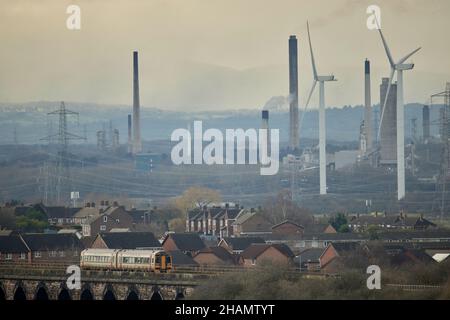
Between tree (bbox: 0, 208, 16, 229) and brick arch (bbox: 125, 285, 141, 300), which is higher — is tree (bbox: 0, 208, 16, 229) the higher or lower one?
the higher one

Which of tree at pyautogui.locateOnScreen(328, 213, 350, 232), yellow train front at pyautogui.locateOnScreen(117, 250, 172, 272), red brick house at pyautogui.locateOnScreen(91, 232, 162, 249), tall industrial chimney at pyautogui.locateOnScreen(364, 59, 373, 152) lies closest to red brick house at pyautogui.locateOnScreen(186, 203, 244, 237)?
tree at pyautogui.locateOnScreen(328, 213, 350, 232)

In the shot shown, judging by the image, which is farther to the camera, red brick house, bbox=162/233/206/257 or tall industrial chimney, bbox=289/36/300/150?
tall industrial chimney, bbox=289/36/300/150

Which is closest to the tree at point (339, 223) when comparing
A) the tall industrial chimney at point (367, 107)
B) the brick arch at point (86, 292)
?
the brick arch at point (86, 292)

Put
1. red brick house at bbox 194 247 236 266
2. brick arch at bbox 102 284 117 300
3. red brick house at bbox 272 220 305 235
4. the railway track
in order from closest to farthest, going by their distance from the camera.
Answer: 1. the railway track
2. brick arch at bbox 102 284 117 300
3. red brick house at bbox 194 247 236 266
4. red brick house at bbox 272 220 305 235

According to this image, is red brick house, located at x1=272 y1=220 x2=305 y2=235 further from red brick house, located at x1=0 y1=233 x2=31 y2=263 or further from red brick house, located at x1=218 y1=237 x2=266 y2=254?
red brick house, located at x1=0 y1=233 x2=31 y2=263

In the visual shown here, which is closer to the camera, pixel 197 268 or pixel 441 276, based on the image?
pixel 441 276
